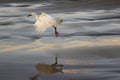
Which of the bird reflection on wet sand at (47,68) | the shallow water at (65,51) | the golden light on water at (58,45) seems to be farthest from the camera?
the golden light on water at (58,45)

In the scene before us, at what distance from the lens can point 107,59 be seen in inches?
276

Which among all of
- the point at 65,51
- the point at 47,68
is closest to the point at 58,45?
the point at 65,51

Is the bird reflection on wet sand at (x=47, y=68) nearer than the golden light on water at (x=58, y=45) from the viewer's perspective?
Yes

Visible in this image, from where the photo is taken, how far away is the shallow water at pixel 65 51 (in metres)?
6.15

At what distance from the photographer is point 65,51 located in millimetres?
7730

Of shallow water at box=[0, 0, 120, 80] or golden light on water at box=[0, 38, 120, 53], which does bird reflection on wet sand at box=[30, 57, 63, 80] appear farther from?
golden light on water at box=[0, 38, 120, 53]

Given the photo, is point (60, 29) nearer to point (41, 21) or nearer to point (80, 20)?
point (80, 20)

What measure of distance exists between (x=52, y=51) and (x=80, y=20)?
4.73 meters

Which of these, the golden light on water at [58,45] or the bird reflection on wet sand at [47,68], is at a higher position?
the golden light on water at [58,45]

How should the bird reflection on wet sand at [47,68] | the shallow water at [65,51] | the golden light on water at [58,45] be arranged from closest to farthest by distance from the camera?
the shallow water at [65,51] < the bird reflection on wet sand at [47,68] < the golden light on water at [58,45]

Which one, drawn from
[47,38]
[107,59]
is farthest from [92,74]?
[47,38]

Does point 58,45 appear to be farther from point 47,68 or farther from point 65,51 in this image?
point 47,68

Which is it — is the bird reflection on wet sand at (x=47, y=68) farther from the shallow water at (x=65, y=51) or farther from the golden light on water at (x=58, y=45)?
the golden light on water at (x=58, y=45)

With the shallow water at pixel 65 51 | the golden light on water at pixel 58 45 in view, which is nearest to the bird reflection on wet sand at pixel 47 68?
the shallow water at pixel 65 51
